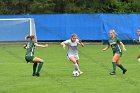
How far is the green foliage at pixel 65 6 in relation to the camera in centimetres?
4478

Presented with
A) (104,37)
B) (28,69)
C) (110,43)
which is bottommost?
(104,37)

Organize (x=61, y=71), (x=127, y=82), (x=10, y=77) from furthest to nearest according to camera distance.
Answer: (x=61, y=71) < (x=10, y=77) < (x=127, y=82)

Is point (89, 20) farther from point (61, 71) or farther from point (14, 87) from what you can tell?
point (14, 87)

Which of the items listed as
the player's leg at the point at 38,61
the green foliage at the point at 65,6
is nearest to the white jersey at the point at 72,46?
the player's leg at the point at 38,61

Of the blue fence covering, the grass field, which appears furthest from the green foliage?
the grass field

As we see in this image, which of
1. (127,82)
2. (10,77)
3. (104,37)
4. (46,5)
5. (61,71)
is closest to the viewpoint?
(127,82)

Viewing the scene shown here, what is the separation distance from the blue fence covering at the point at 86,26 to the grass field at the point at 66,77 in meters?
10.9

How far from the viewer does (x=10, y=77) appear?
63.1 feet

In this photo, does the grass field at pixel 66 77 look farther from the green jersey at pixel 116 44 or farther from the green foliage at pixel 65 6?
the green foliage at pixel 65 6

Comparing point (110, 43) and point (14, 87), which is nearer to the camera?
point (14, 87)

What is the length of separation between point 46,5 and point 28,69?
73.8ft

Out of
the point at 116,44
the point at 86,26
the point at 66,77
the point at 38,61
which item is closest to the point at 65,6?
the point at 86,26

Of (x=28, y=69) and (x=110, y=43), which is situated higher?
(x=110, y=43)

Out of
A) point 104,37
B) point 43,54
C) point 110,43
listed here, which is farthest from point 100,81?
point 104,37
